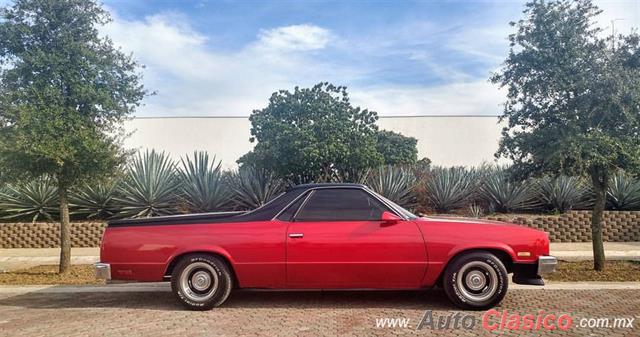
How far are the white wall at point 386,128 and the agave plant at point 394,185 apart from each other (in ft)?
60.4

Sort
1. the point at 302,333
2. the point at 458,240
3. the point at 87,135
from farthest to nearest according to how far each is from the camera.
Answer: the point at 87,135
the point at 458,240
the point at 302,333

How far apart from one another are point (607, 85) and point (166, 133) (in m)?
29.6

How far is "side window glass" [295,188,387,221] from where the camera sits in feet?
19.7

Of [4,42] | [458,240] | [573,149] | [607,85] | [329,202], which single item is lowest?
[458,240]

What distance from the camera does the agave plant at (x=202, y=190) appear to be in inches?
506

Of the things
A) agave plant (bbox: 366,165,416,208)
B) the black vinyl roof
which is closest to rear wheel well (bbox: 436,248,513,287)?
the black vinyl roof

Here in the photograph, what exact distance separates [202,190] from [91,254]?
321cm

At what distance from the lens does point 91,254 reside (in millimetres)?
10578

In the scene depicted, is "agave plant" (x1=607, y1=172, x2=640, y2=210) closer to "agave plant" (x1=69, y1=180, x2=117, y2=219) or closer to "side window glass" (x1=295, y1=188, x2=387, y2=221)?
"side window glass" (x1=295, y1=188, x2=387, y2=221)

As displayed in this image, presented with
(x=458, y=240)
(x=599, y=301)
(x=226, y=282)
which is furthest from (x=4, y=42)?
(x=599, y=301)

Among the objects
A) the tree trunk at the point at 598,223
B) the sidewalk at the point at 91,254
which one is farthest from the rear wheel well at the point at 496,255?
the sidewalk at the point at 91,254

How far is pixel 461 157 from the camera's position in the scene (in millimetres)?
32188

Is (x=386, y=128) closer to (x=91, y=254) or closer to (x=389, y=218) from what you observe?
(x=91, y=254)

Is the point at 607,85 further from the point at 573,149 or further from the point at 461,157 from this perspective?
the point at 461,157
